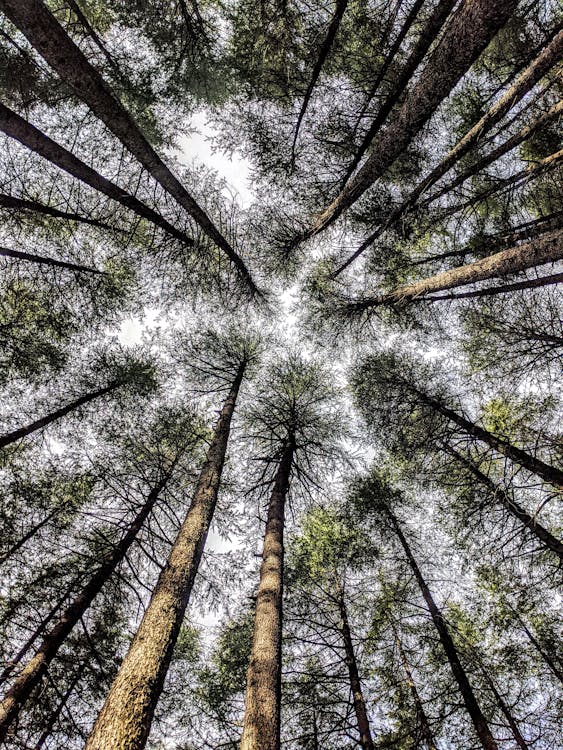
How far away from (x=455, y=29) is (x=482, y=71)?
492cm

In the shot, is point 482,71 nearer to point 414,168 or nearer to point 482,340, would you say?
point 414,168

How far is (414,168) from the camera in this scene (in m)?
7.06

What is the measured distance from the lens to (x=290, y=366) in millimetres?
9648

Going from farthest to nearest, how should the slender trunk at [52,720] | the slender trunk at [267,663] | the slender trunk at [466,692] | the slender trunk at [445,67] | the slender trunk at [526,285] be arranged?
1. the slender trunk at [466,692]
2. the slender trunk at [526,285]
3. the slender trunk at [52,720]
4. the slender trunk at [267,663]
5. the slender trunk at [445,67]

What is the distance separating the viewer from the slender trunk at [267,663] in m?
3.02

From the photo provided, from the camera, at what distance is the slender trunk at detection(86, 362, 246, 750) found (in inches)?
92.4

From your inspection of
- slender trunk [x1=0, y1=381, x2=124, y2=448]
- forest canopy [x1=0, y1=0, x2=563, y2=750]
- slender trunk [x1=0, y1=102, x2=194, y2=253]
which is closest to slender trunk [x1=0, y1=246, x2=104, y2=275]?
forest canopy [x1=0, y1=0, x2=563, y2=750]

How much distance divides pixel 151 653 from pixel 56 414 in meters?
7.07

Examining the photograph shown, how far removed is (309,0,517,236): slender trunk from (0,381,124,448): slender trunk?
787cm

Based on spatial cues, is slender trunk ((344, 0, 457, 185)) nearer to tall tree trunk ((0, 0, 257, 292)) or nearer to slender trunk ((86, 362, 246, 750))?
tall tree trunk ((0, 0, 257, 292))

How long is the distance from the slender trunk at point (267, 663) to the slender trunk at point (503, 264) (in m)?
4.69

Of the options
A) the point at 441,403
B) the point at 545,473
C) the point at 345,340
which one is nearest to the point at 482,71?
the point at 345,340

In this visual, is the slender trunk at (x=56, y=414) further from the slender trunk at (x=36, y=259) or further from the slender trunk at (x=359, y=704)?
the slender trunk at (x=359, y=704)

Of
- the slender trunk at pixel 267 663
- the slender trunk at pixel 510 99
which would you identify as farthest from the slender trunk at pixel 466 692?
the slender trunk at pixel 510 99
